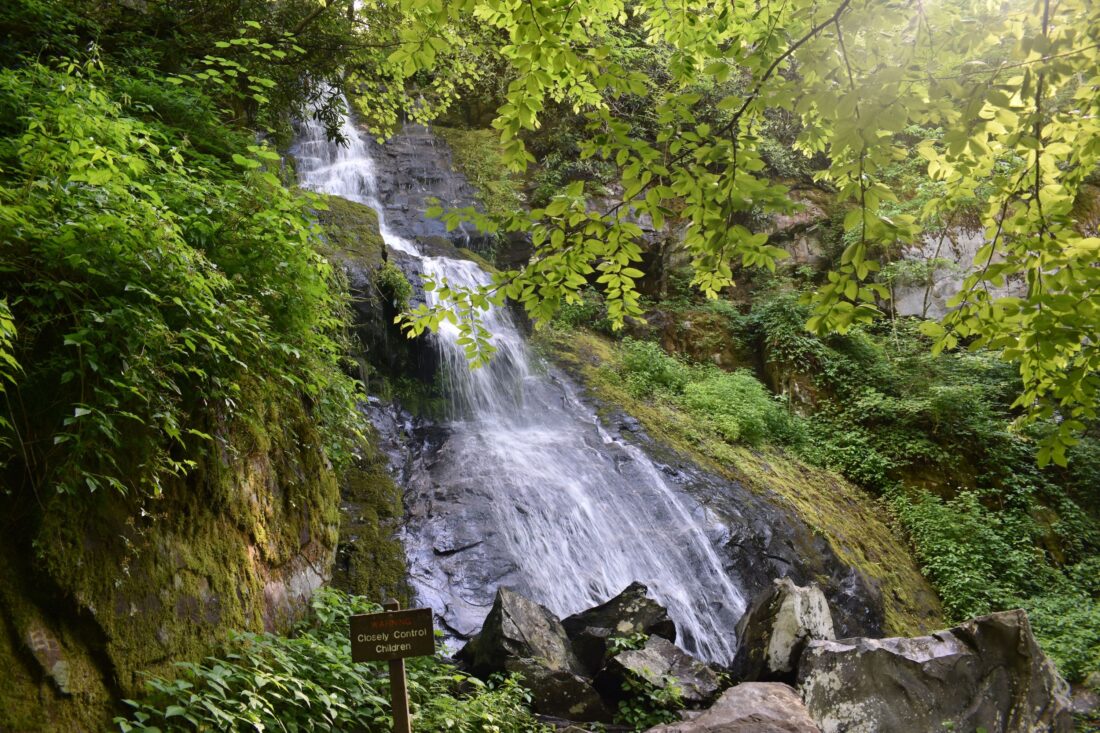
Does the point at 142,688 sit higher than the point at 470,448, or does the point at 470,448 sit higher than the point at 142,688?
the point at 470,448

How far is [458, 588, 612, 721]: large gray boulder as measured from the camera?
5.25 meters

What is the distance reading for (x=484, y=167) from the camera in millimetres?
16828

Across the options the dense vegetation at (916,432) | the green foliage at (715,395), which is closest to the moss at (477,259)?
the dense vegetation at (916,432)

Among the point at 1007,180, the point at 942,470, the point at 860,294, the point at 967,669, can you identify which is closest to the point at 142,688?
the point at 860,294

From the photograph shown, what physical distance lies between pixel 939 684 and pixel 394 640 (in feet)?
16.2

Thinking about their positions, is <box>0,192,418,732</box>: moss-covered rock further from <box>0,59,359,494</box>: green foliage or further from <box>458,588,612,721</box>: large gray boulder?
<box>458,588,612,721</box>: large gray boulder

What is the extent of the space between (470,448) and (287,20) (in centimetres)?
570

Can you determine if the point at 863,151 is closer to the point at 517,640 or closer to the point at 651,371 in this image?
the point at 517,640

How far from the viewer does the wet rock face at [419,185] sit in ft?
45.2

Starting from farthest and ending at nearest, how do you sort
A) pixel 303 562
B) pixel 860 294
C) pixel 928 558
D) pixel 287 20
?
pixel 928 558 < pixel 287 20 < pixel 303 562 < pixel 860 294

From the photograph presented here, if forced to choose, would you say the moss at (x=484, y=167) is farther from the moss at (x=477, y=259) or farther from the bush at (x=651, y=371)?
the bush at (x=651, y=371)

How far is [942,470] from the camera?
12.5 metres

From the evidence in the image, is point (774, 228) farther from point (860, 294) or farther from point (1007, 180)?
point (860, 294)

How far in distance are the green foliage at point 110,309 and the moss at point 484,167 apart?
38.2ft
